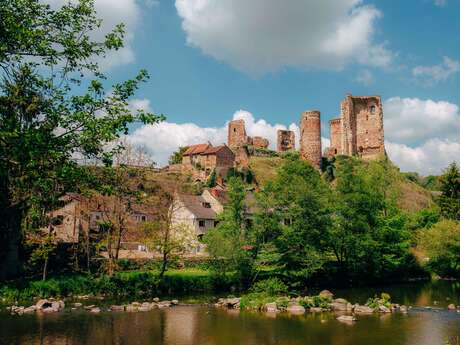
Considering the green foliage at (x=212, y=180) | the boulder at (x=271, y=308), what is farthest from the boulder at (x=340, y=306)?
the green foliage at (x=212, y=180)

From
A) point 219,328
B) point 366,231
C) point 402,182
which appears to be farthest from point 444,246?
point 402,182

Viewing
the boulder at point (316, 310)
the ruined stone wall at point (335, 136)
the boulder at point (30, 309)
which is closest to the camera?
the boulder at point (30, 309)

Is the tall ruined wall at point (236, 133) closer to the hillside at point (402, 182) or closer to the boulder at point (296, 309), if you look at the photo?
the hillside at point (402, 182)

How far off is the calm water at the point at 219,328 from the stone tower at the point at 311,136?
6293 centimetres

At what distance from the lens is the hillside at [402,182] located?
82750mm

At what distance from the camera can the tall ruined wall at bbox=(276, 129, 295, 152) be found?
105250 mm

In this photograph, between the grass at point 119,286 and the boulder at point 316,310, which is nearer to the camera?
the boulder at point 316,310

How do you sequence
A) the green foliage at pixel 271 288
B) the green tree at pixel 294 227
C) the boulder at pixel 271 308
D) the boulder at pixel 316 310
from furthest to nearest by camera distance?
the green tree at pixel 294 227
the green foliage at pixel 271 288
the boulder at pixel 271 308
the boulder at pixel 316 310

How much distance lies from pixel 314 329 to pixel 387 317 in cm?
601

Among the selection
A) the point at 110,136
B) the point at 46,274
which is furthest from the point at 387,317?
the point at 46,274

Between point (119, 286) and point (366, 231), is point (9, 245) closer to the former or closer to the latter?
point (119, 286)

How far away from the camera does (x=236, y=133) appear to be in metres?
104

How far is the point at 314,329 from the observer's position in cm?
2334

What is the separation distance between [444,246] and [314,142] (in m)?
47.0
